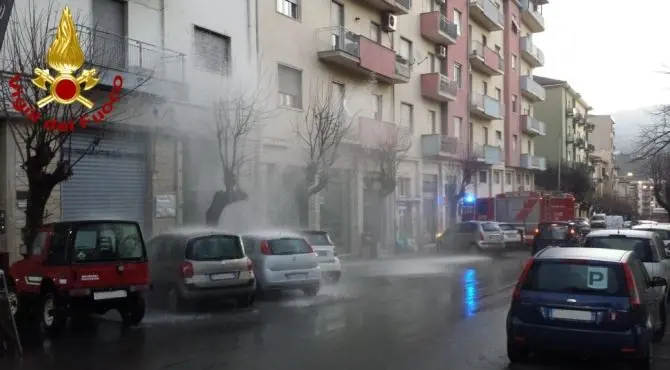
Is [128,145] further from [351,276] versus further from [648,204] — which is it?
[648,204]

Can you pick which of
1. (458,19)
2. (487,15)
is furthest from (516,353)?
(487,15)

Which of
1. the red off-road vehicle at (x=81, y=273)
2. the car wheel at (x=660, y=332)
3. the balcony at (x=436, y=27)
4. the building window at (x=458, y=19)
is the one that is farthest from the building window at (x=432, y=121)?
the red off-road vehicle at (x=81, y=273)

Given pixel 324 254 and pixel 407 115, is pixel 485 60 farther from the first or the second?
pixel 324 254

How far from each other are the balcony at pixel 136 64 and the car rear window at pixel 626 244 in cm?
1000

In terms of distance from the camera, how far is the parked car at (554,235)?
957 inches

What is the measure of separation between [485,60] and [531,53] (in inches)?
545

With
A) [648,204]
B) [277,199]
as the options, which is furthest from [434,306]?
[648,204]

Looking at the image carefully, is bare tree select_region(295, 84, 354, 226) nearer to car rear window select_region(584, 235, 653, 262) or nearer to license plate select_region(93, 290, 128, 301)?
car rear window select_region(584, 235, 653, 262)

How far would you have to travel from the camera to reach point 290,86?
23297 mm

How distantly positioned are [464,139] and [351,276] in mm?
20001

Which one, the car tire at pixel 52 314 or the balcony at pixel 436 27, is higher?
the balcony at pixel 436 27

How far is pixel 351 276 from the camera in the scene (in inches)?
758

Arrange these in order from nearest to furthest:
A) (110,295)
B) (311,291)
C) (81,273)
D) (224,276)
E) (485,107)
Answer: (81,273)
(110,295)
(224,276)
(311,291)
(485,107)

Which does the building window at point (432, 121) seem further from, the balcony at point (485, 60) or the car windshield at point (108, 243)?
the car windshield at point (108, 243)
